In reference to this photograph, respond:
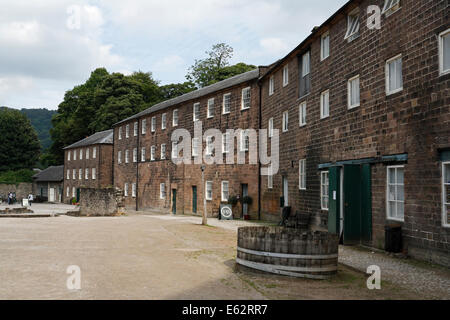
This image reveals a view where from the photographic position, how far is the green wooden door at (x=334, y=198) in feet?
46.6

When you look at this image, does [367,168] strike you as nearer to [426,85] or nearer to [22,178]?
[426,85]

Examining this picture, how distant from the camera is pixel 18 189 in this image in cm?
6319

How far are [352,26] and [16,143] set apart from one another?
220 feet

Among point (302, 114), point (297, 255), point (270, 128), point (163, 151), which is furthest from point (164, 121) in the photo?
point (297, 255)

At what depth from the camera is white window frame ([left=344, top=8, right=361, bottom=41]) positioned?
13.9 m

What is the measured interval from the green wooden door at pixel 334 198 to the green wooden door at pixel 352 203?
98 cm

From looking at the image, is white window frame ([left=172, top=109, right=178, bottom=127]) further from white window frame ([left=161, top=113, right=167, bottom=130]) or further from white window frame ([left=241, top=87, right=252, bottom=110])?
white window frame ([left=241, top=87, right=252, bottom=110])

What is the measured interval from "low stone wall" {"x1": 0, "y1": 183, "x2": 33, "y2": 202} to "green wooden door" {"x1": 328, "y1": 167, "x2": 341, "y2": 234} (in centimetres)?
5664

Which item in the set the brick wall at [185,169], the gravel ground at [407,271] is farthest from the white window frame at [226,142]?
the gravel ground at [407,271]

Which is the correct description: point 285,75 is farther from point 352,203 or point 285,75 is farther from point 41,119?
point 41,119

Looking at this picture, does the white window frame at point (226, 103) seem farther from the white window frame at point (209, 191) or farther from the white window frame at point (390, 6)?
the white window frame at point (390, 6)

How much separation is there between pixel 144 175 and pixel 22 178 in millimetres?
33604

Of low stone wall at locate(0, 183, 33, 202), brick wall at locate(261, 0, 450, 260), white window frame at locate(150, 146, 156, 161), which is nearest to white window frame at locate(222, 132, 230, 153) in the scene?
brick wall at locate(261, 0, 450, 260)

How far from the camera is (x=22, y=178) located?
64250 mm
